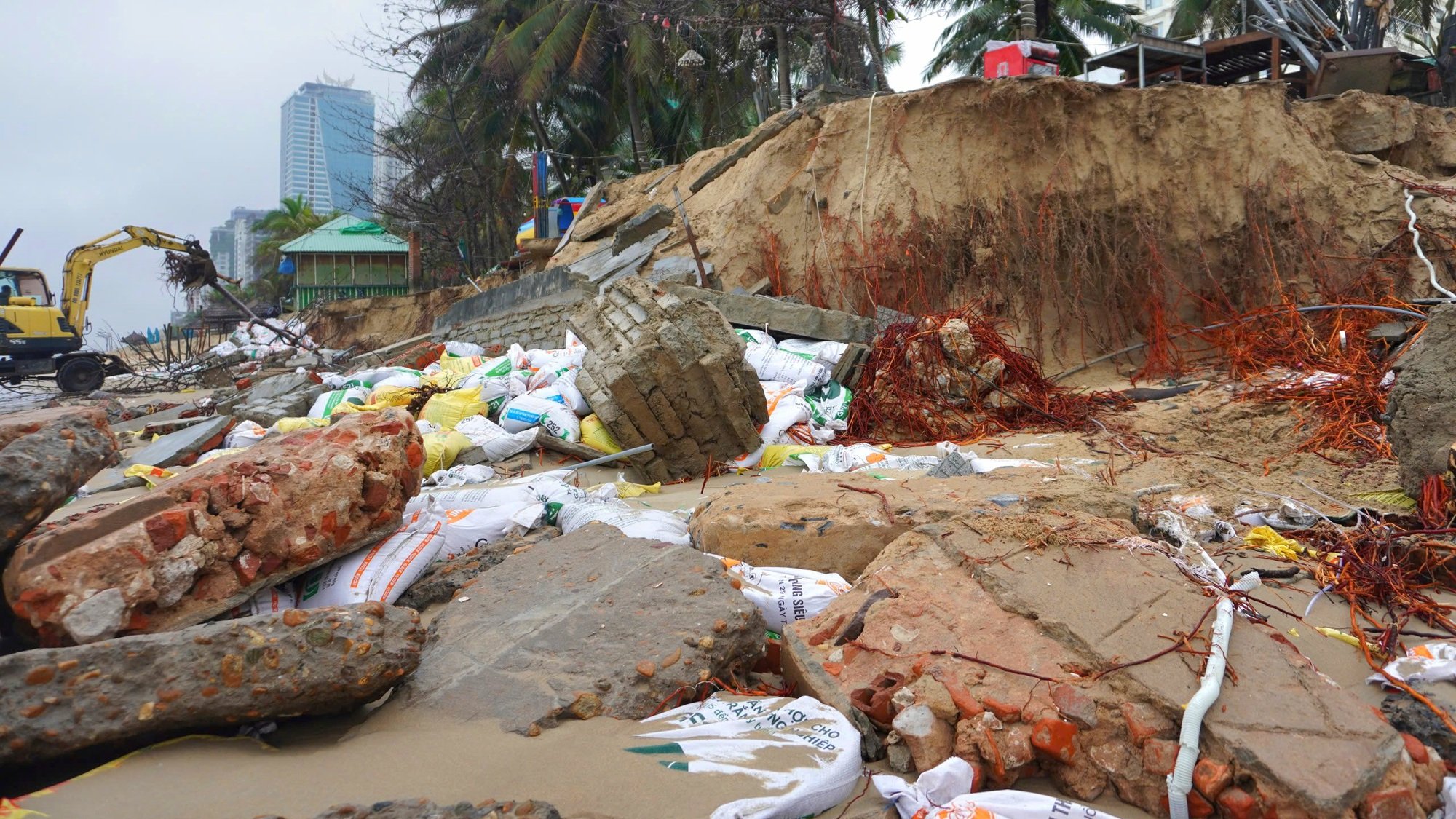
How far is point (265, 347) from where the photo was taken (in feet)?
62.3

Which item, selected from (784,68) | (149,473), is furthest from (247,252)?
(149,473)

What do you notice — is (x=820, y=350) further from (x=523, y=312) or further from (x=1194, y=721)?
(x=1194, y=721)

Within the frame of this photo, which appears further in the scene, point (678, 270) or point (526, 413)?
point (678, 270)

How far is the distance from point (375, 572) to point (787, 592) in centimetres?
153

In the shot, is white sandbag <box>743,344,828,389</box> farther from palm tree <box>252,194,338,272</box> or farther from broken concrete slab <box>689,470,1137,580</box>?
palm tree <box>252,194,338,272</box>

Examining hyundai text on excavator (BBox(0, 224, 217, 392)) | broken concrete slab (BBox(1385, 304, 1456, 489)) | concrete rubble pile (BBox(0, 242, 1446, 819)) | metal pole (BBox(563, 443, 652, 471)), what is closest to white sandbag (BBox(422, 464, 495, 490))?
metal pole (BBox(563, 443, 652, 471))

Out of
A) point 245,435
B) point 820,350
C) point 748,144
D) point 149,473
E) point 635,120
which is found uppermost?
point 635,120

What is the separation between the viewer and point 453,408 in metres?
6.63

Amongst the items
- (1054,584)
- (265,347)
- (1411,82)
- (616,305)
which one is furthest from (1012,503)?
(265,347)

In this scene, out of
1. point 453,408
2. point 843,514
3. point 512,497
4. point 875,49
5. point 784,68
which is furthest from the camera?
point 784,68

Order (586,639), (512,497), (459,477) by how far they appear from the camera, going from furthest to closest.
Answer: (459,477), (512,497), (586,639)

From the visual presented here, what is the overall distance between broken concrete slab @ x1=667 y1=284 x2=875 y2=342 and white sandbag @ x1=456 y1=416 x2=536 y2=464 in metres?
2.36

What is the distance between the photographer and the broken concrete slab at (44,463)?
260 centimetres

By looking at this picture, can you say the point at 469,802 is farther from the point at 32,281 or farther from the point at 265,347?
the point at 265,347
